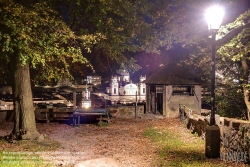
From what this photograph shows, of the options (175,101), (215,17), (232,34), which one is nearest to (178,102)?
(175,101)

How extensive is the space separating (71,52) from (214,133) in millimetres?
6411

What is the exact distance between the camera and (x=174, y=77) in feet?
74.9

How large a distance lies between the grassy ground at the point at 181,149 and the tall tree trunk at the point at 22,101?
5867 millimetres

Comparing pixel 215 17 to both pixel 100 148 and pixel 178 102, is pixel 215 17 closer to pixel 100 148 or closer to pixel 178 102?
pixel 100 148

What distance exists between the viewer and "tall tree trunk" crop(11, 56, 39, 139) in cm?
1120

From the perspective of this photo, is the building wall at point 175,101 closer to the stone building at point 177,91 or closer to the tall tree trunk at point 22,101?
the stone building at point 177,91

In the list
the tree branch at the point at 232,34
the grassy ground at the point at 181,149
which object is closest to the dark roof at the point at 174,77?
the tree branch at the point at 232,34

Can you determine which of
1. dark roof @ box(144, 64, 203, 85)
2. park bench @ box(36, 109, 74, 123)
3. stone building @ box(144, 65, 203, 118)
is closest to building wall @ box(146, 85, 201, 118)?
stone building @ box(144, 65, 203, 118)

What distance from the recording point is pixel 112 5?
1354 centimetres

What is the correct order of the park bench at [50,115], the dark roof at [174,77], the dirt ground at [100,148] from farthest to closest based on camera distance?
the dark roof at [174,77] < the park bench at [50,115] < the dirt ground at [100,148]

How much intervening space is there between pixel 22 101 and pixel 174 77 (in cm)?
1468

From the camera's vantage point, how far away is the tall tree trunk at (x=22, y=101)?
11195 mm

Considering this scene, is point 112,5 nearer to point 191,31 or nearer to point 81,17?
point 81,17

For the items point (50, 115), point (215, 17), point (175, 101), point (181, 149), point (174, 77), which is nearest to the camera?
point (215, 17)
